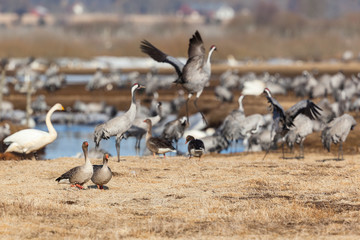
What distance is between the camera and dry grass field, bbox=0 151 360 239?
1002cm

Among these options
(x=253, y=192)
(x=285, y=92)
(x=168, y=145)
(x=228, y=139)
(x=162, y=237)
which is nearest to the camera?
(x=162, y=237)

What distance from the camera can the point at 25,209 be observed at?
440 inches

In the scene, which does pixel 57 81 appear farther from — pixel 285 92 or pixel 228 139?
pixel 228 139

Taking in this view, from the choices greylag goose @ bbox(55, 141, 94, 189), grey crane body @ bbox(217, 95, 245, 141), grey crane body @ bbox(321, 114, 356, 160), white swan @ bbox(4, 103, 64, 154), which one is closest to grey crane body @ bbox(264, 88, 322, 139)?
grey crane body @ bbox(321, 114, 356, 160)

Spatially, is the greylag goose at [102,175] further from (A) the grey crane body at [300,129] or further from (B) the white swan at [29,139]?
(A) the grey crane body at [300,129]

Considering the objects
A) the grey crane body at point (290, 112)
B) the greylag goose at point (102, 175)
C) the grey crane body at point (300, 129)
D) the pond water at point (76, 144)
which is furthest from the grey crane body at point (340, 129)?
the greylag goose at point (102, 175)

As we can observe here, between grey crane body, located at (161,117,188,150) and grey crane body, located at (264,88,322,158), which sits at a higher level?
grey crane body, located at (264,88,322,158)

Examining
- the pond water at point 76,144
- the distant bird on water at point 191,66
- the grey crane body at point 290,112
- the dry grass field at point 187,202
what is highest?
the distant bird on water at point 191,66

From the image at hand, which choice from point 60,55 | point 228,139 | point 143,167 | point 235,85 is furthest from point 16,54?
point 143,167

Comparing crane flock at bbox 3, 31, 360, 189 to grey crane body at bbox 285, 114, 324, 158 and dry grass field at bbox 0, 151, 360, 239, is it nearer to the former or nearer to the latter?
grey crane body at bbox 285, 114, 324, 158

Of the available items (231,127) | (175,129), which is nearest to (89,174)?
(175,129)

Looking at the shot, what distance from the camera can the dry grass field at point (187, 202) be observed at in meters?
10.0

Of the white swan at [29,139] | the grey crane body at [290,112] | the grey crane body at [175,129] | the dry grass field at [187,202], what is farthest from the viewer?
the grey crane body at [175,129]

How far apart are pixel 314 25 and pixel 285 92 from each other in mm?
91267
